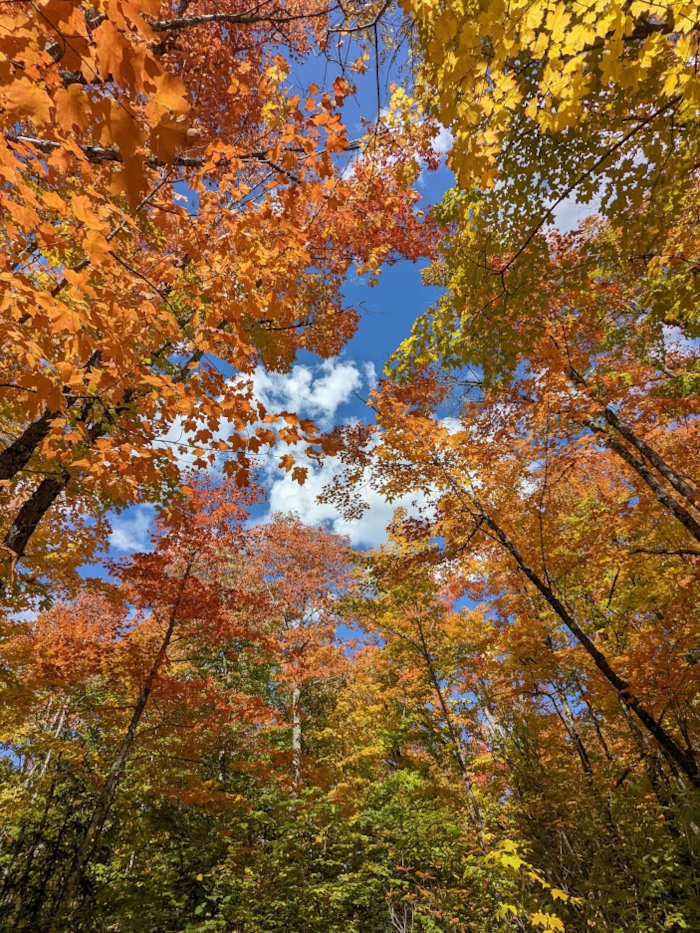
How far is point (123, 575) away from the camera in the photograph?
734 centimetres

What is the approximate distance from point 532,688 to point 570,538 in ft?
17.5

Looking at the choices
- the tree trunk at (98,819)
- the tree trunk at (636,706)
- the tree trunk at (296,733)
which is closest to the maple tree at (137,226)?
the tree trunk at (98,819)

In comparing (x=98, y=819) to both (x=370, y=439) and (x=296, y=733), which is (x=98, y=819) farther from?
(x=296, y=733)

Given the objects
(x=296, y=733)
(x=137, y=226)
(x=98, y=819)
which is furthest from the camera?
(x=296, y=733)

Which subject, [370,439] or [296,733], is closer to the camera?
[370,439]

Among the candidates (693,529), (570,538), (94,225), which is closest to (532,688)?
(570,538)

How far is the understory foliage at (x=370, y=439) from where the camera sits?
7.91 ft

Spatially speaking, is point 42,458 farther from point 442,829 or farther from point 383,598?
point 442,829

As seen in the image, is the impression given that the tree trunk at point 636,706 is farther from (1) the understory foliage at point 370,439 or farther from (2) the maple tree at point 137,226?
(2) the maple tree at point 137,226

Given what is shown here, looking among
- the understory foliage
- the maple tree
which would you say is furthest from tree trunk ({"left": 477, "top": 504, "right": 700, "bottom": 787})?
the maple tree

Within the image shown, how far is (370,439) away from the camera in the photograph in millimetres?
8641

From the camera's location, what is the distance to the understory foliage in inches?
95.0

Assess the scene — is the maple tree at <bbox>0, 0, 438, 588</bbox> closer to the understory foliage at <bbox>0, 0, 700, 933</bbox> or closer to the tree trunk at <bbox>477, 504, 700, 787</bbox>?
the understory foliage at <bbox>0, 0, 700, 933</bbox>

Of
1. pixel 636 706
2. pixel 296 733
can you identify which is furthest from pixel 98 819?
pixel 296 733
